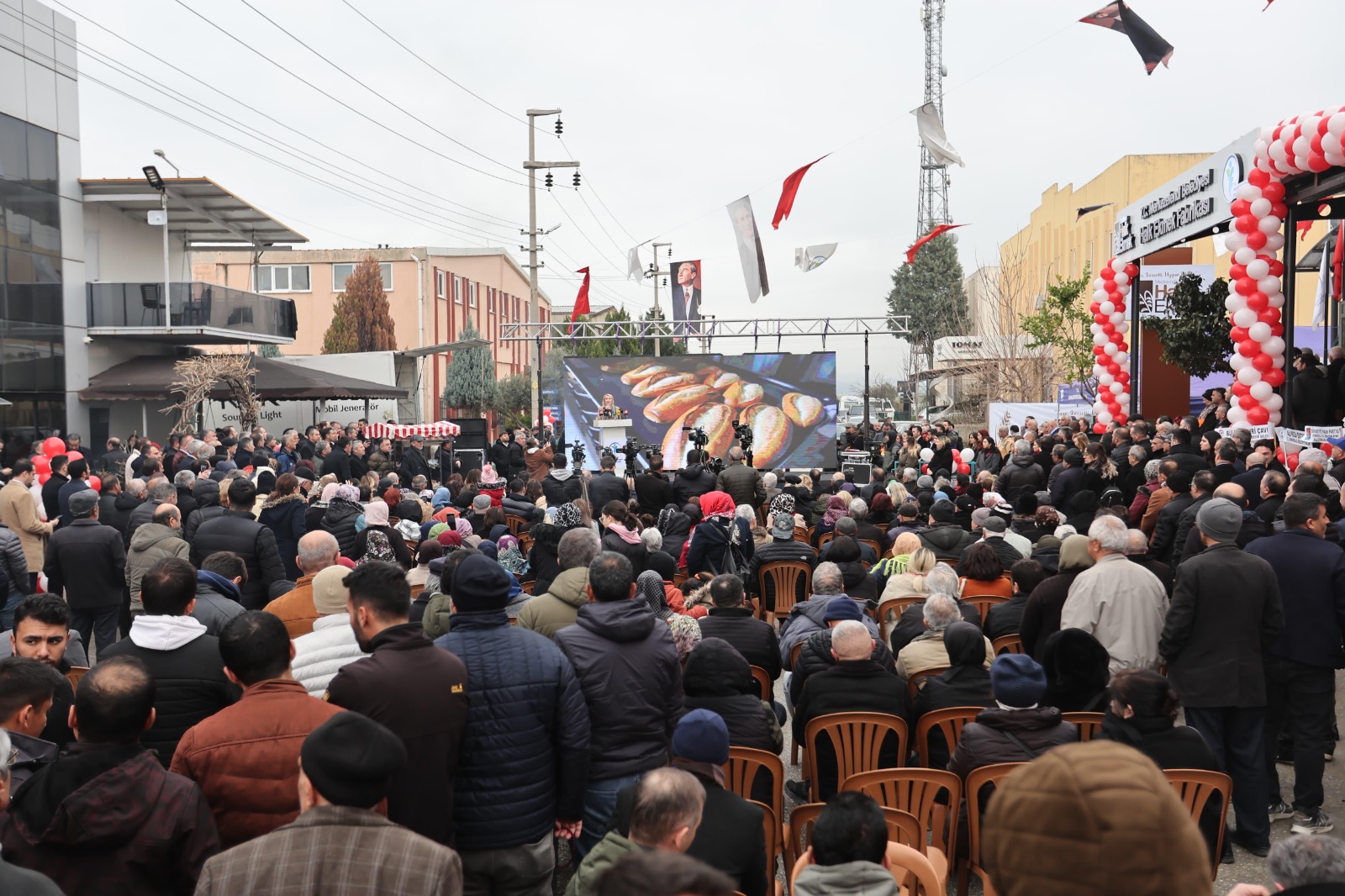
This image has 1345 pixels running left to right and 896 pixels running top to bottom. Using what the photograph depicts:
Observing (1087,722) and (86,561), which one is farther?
(86,561)

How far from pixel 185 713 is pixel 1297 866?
3.22 m

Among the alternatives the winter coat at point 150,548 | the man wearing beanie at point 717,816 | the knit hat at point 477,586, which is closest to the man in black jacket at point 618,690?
the knit hat at point 477,586

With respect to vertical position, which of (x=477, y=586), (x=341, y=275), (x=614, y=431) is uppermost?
(x=341, y=275)

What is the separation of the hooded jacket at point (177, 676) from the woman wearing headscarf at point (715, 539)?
4969 millimetres

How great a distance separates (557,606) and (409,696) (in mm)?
1616

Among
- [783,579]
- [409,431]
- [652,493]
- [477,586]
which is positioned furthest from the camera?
[409,431]

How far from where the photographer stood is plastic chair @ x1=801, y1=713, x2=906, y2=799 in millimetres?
4391

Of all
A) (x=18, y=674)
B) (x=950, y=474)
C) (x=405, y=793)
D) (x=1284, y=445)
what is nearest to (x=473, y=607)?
(x=405, y=793)

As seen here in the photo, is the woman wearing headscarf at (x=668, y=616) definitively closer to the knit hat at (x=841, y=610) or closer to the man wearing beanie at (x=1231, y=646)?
the knit hat at (x=841, y=610)

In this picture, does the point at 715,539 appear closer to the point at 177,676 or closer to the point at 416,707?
the point at 177,676

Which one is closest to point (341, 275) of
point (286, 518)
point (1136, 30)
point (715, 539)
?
point (1136, 30)

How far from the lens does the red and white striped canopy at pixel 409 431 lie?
22391mm

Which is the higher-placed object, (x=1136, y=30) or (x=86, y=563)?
(x=1136, y=30)

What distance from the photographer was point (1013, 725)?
3.87 metres
